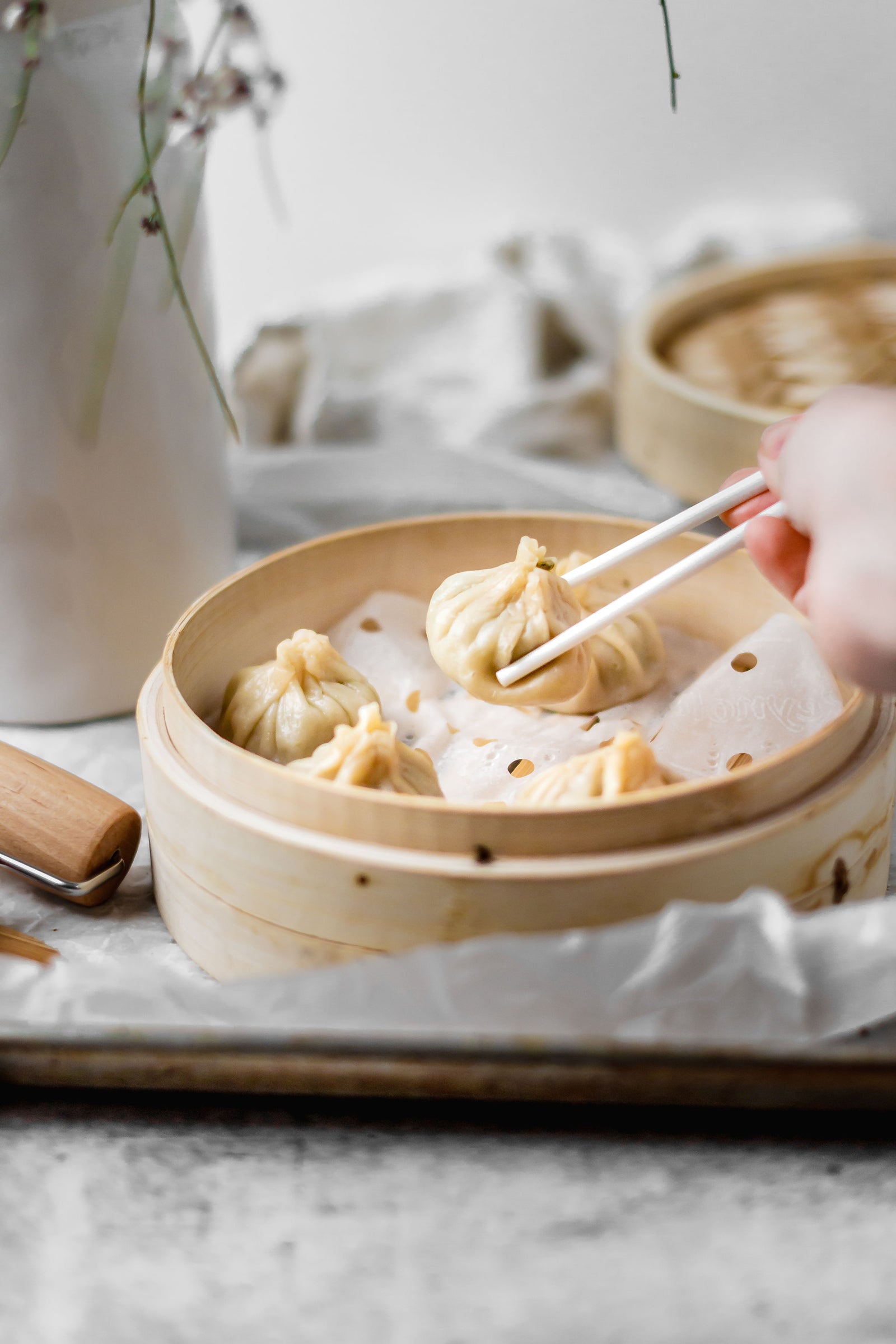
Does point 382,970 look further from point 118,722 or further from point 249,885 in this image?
point 118,722

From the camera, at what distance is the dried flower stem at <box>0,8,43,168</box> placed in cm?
90

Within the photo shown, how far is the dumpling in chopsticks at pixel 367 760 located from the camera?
78 cm

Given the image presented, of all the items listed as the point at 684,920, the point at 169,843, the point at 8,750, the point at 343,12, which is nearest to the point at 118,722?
the point at 8,750

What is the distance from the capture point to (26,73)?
0.93m

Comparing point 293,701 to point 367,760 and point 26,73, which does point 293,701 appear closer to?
point 367,760

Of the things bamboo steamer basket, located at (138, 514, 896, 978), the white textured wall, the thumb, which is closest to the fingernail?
the thumb

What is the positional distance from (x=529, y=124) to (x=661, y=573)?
147 centimetres

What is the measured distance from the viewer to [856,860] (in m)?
0.80

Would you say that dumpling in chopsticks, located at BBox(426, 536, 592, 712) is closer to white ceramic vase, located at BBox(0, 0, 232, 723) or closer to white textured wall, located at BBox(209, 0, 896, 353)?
white ceramic vase, located at BBox(0, 0, 232, 723)

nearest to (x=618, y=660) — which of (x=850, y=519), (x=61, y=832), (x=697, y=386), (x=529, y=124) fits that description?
(x=850, y=519)

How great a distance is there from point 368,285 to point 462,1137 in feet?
5.01

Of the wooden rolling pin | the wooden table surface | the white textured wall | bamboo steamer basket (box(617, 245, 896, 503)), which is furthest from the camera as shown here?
the white textured wall

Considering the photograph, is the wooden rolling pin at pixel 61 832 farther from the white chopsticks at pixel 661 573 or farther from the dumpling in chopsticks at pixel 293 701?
the white chopsticks at pixel 661 573

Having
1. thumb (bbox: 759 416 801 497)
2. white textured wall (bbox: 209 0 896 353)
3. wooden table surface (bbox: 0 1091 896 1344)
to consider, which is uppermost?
white textured wall (bbox: 209 0 896 353)
